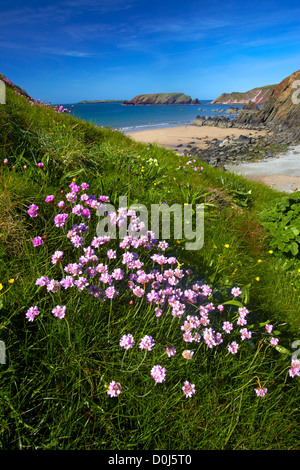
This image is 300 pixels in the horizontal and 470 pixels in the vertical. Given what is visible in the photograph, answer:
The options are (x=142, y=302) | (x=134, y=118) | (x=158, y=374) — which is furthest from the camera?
(x=134, y=118)

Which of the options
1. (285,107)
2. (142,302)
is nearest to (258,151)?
(142,302)

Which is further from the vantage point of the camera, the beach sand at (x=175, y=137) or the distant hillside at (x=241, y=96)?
the distant hillside at (x=241, y=96)

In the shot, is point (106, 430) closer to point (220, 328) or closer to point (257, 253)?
point (220, 328)

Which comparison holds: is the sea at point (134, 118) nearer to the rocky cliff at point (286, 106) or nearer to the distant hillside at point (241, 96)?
the rocky cliff at point (286, 106)

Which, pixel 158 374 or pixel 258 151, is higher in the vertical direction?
pixel 258 151

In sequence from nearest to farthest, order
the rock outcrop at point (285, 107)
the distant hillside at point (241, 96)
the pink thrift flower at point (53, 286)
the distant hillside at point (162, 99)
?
the pink thrift flower at point (53, 286)
the rock outcrop at point (285, 107)
the distant hillside at point (241, 96)
the distant hillside at point (162, 99)

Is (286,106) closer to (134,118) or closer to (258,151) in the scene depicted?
(134,118)

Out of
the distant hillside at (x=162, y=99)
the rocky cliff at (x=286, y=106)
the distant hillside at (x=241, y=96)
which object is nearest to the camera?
the rocky cliff at (x=286, y=106)

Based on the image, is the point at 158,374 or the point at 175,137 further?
the point at 175,137

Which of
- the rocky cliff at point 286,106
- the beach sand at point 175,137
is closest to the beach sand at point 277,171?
the beach sand at point 175,137

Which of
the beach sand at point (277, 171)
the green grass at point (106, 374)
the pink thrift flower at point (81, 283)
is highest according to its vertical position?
the beach sand at point (277, 171)
